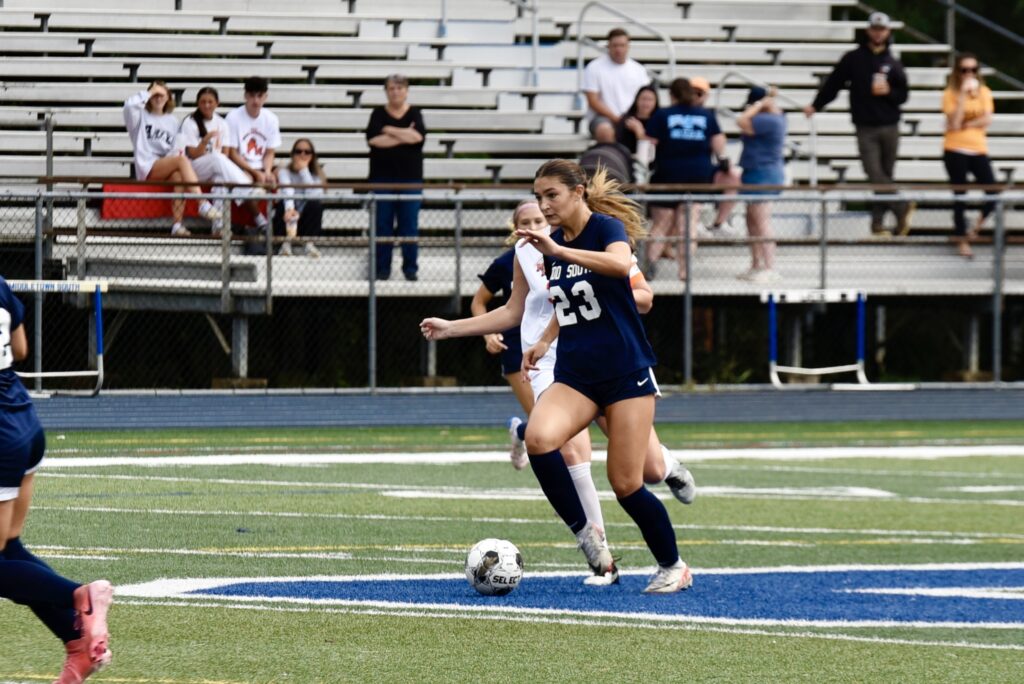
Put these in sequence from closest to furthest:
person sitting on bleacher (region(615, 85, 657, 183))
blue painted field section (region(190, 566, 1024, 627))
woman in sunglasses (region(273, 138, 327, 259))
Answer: blue painted field section (region(190, 566, 1024, 627)) < woman in sunglasses (region(273, 138, 327, 259)) < person sitting on bleacher (region(615, 85, 657, 183))

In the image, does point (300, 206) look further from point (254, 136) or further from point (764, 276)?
point (764, 276)

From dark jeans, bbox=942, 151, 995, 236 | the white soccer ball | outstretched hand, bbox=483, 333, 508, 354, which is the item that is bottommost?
the white soccer ball

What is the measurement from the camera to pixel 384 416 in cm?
1733

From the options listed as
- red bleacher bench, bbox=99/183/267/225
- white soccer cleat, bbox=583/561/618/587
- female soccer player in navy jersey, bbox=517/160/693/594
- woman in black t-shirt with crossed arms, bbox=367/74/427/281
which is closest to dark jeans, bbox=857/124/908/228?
woman in black t-shirt with crossed arms, bbox=367/74/427/281

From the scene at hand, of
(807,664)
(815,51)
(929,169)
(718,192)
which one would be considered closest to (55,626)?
(807,664)

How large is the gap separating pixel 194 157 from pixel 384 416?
3387 millimetres

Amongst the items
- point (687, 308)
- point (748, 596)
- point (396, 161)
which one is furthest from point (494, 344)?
point (396, 161)

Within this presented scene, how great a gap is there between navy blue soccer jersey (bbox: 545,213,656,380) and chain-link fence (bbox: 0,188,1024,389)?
9.07 m

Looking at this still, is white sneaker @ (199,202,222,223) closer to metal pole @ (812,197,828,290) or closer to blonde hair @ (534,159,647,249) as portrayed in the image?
metal pole @ (812,197,828,290)

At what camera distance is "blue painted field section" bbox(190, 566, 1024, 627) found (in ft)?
26.6

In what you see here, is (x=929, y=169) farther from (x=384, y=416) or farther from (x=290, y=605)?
(x=290, y=605)

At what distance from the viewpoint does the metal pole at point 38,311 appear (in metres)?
16.3

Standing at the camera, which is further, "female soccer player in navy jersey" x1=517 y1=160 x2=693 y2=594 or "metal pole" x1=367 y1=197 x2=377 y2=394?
"metal pole" x1=367 y1=197 x2=377 y2=394

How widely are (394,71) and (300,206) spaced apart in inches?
192
